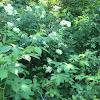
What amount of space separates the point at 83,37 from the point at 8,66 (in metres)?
2.09

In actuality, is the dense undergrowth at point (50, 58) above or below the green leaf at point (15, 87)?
above

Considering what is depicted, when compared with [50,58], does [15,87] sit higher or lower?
lower

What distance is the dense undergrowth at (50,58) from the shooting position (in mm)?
1520

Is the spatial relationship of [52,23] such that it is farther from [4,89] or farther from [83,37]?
[4,89]

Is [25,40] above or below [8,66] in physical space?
above

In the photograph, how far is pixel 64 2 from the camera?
18.3ft

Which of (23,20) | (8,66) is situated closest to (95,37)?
(23,20)

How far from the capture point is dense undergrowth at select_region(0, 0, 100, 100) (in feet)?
4.99

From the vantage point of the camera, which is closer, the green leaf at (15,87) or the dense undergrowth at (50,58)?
the green leaf at (15,87)

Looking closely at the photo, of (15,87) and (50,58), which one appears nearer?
(15,87)

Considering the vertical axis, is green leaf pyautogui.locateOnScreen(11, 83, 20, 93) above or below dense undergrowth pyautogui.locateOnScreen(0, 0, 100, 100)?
below

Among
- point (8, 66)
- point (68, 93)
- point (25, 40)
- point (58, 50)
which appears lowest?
point (68, 93)

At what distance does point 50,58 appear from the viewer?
2.31 m

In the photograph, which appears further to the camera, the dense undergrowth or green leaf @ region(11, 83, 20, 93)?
the dense undergrowth
